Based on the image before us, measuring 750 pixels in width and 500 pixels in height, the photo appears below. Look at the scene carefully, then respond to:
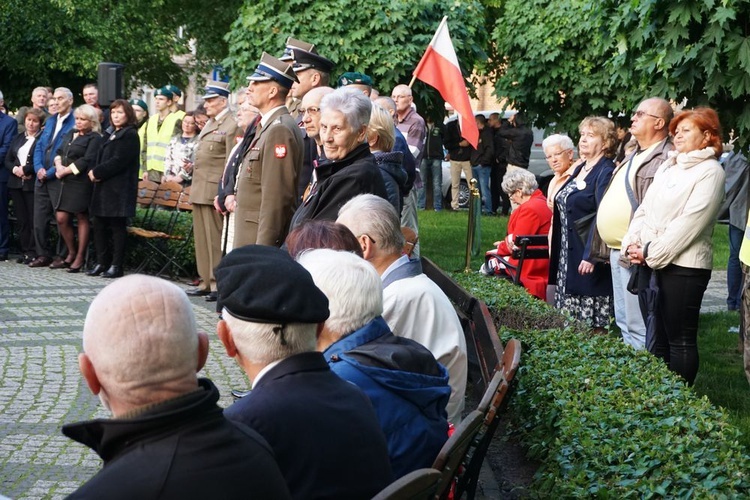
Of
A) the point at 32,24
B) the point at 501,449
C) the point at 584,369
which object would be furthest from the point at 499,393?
the point at 32,24

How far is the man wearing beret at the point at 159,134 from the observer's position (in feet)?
56.3

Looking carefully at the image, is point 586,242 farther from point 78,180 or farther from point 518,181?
point 78,180

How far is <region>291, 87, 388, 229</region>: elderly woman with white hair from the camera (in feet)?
22.5

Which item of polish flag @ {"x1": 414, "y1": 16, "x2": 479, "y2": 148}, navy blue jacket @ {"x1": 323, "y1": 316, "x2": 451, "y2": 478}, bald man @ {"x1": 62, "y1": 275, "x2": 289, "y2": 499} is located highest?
polish flag @ {"x1": 414, "y1": 16, "x2": 479, "y2": 148}

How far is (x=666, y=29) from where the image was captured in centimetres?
859

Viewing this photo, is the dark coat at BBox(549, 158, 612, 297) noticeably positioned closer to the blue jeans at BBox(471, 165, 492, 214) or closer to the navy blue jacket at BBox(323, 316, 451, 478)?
the navy blue jacket at BBox(323, 316, 451, 478)

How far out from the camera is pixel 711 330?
11.5 meters

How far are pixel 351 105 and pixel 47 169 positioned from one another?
8.49 m

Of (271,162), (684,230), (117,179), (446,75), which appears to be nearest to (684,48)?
(684,230)

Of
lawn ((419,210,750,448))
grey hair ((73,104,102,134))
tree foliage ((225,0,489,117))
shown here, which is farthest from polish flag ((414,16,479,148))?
grey hair ((73,104,102,134))

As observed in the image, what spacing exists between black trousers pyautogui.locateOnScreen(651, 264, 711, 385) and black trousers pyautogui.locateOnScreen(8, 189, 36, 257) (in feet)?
32.8

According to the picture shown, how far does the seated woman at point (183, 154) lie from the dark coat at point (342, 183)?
9.29 meters

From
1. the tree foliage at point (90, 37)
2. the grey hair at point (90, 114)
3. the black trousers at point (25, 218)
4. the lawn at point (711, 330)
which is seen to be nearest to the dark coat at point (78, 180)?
the grey hair at point (90, 114)

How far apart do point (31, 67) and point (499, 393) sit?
73.3ft
